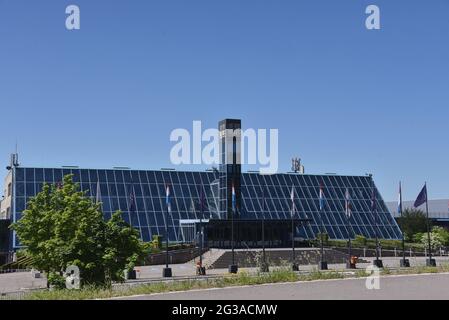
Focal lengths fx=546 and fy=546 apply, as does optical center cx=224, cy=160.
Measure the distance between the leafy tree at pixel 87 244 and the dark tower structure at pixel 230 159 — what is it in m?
35.4

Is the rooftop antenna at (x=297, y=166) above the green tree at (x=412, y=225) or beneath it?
above

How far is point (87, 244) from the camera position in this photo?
2570 centimetres

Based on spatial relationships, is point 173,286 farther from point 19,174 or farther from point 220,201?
point 19,174

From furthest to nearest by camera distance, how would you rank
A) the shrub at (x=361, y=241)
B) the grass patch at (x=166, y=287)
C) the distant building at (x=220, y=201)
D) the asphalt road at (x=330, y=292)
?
the shrub at (x=361, y=241)
the distant building at (x=220, y=201)
the grass patch at (x=166, y=287)
the asphalt road at (x=330, y=292)

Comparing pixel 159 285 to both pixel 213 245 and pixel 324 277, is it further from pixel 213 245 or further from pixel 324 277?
pixel 213 245

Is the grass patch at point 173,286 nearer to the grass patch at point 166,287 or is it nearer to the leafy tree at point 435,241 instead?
the grass patch at point 166,287

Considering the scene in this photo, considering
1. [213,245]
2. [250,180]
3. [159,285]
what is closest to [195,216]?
[213,245]

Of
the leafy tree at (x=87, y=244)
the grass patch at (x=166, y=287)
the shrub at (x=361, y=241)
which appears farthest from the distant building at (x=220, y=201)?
the grass patch at (x=166, y=287)

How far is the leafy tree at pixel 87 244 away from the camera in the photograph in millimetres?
24984

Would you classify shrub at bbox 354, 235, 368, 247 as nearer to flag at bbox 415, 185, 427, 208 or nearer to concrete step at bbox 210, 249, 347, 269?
concrete step at bbox 210, 249, 347, 269

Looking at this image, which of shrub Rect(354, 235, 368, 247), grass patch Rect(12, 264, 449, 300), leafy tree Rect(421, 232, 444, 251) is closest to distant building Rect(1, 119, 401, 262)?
shrub Rect(354, 235, 368, 247)

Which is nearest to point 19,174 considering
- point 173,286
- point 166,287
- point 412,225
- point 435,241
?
point 435,241

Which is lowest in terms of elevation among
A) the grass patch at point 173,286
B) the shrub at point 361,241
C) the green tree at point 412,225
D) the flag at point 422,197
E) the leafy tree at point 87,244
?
the shrub at point 361,241

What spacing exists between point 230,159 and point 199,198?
25.7 feet
